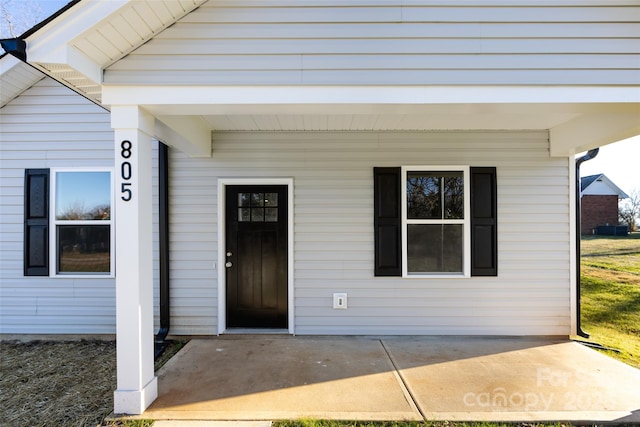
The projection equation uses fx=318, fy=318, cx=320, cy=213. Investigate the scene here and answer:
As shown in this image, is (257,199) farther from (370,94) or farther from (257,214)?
(370,94)

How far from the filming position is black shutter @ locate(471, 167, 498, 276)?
4.09 metres

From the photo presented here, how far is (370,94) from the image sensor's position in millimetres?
2469

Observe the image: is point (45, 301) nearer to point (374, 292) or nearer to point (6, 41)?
point (6, 41)

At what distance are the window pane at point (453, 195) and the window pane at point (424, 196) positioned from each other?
0.09m

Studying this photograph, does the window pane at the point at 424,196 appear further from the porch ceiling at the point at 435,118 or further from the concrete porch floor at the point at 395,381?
the concrete porch floor at the point at 395,381

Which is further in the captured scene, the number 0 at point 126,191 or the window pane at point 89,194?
the window pane at point 89,194

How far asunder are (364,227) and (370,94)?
1994 millimetres

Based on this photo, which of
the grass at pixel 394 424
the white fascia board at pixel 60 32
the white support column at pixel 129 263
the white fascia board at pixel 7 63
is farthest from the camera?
the white fascia board at pixel 7 63

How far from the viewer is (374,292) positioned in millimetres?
4098

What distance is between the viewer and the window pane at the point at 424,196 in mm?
4168

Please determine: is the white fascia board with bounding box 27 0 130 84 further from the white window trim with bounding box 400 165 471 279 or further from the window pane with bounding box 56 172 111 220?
the white window trim with bounding box 400 165 471 279

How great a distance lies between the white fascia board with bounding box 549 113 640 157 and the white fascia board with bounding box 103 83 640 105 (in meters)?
0.49

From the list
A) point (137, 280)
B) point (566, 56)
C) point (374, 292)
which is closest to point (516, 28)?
point (566, 56)

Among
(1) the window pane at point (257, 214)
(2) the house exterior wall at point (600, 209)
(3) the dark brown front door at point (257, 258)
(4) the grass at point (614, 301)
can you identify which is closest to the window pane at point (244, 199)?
(3) the dark brown front door at point (257, 258)
